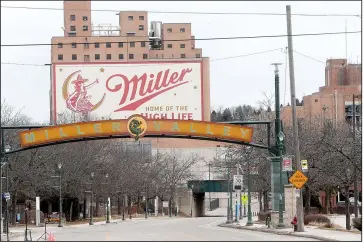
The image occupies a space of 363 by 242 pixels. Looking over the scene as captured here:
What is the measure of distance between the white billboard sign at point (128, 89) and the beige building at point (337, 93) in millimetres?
49763

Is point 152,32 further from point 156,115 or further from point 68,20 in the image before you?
point 68,20

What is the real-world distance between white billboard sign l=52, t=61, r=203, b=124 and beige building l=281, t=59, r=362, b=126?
1959 inches

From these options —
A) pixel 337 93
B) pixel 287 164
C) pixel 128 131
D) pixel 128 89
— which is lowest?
pixel 287 164

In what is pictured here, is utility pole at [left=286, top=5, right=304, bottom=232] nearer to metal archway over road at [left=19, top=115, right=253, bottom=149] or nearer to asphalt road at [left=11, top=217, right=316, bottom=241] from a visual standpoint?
asphalt road at [left=11, top=217, right=316, bottom=241]

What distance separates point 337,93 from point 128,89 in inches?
2778

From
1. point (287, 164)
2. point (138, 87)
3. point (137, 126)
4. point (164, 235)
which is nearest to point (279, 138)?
point (287, 164)

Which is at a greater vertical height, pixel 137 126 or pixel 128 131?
pixel 137 126

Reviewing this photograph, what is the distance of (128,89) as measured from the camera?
9562cm

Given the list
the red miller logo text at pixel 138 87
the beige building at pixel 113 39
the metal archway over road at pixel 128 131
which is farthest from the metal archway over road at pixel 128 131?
the beige building at pixel 113 39

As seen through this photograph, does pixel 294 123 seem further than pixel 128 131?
No

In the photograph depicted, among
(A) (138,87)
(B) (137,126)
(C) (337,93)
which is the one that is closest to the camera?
(B) (137,126)

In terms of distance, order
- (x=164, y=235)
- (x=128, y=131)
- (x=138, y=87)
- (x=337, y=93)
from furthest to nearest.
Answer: (x=337, y=93)
(x=138, y=87)
(x=128, y=131)
(x=164, y=235)

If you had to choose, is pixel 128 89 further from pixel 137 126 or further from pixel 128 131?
pixel 137 126

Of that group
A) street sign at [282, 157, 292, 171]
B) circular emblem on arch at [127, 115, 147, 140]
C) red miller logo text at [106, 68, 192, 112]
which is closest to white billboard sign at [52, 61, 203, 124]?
red miller logo text at [106, 68, 192, 112]
